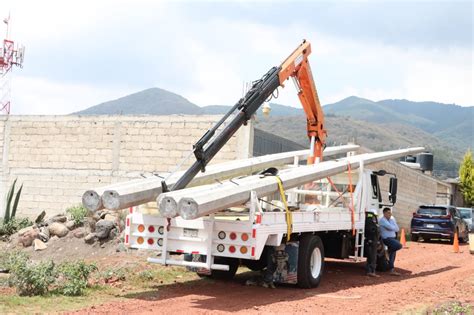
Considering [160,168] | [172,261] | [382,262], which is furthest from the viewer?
[160,168]

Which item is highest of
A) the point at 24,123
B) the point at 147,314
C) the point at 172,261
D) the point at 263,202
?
the point at 24,123

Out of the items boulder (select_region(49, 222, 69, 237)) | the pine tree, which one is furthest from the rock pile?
the pine tree

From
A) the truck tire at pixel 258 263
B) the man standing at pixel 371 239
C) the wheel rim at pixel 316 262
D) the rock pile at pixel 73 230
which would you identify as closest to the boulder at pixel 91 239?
the rock pile at pixel 73 230

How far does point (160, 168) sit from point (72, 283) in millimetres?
10114

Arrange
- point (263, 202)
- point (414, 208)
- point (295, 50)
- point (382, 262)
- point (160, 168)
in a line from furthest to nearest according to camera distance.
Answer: point (414, 208) < point (160, 168) < point (382, 262) < point (295, 50) < point (263, 202)

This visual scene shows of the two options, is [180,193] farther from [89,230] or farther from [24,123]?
[24,123]

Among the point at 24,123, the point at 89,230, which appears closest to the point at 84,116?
the point at 24,123

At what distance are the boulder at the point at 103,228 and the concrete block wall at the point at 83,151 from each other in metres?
3.21

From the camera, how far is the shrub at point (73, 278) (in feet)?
33.9

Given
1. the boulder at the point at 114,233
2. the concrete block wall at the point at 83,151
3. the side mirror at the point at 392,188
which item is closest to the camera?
the side mirror at the point at 392,188

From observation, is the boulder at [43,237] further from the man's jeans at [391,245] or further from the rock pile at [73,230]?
the man's jeans at [391,245]

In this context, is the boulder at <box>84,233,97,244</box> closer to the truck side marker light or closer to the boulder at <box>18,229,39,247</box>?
the boulder at <box>18,229,39,247</box>

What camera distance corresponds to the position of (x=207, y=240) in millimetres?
10125

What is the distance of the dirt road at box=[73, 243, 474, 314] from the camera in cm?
968
